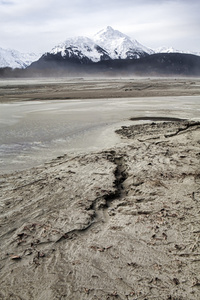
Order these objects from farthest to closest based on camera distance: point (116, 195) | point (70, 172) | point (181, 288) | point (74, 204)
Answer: point (70, 172), point (116, 195), point (74, 204), point (181, 288)

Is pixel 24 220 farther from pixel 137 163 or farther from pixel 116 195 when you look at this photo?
pixel 137 163

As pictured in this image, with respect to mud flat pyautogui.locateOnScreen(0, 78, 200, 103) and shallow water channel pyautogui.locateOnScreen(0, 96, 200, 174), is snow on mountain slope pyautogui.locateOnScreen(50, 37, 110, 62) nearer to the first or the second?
mud flat pyautogui.locateOnScreen(0, 78, 200, 103)

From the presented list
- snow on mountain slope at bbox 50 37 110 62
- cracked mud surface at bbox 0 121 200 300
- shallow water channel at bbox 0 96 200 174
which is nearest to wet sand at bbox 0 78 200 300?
cracked mud surface at bbox 0 121 200 300

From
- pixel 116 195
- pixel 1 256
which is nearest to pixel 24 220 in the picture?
pixel 1 256

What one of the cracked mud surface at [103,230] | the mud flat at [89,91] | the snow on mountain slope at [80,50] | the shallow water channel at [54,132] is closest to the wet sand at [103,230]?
the cracked mud surface at [103,230]

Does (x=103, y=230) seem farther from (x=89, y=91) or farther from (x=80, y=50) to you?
(x=80, y=50)

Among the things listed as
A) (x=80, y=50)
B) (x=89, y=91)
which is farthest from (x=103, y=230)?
(x=80, y=50)
